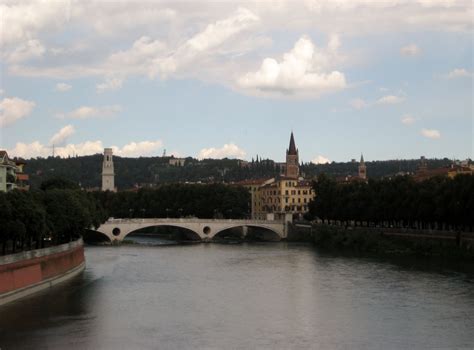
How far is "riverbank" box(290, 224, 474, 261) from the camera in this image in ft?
250

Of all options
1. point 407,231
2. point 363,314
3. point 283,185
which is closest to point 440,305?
point 363,314

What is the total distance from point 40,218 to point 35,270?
443 centimetres

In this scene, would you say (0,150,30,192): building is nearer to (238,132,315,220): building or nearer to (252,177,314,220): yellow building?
(238,132,315,220): building

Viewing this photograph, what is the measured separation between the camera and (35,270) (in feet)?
169

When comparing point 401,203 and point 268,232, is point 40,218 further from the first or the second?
point 268,232

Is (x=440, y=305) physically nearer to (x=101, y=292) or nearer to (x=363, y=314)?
(x=363, y=314)

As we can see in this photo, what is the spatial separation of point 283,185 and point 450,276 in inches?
3457

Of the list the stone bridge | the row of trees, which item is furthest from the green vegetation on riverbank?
the row of trees

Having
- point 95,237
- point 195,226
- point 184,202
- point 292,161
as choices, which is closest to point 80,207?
point 95,237

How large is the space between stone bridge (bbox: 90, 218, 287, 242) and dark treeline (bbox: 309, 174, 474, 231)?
5.40m

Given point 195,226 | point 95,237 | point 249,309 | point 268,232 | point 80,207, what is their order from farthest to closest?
point 268,232
point 195,226
point 95,237
point 80,207
point 249,309

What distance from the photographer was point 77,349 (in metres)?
36.7

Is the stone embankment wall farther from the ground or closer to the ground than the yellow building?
closer to the ground

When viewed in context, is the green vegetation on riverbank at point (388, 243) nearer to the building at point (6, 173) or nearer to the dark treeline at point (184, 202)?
the building at point (6, 173)
